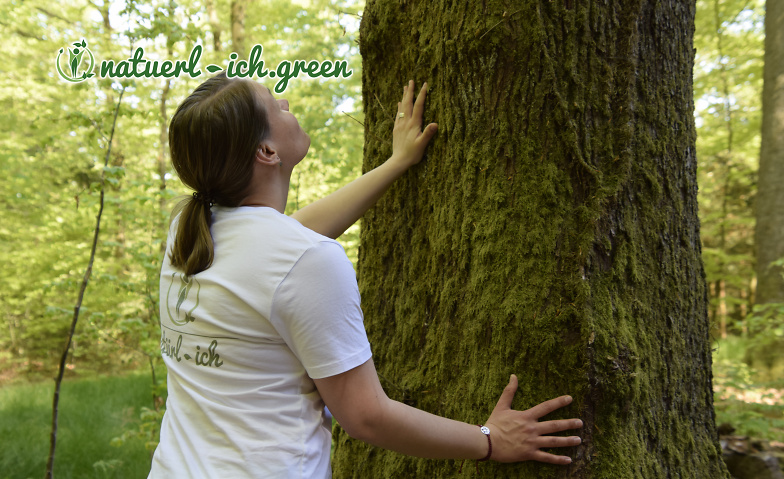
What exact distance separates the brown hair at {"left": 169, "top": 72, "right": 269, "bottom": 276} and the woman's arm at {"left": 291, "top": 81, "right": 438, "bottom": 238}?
19.9 inches

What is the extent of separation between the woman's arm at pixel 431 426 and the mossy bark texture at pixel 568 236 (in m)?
0.05

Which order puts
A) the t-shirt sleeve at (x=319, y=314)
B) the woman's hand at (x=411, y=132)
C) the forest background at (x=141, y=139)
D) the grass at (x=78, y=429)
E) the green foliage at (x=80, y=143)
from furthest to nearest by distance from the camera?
the green foliage at (x=80, y=143) < the forest background at (x=141, y=139) < the grass at (x=78, y=429) < the woman's hand at (x=411, y=132) < the t-shirt sleeve at (x=319, y=314)

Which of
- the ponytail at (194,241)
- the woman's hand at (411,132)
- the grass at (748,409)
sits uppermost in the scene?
the woman's hand at (411,132)

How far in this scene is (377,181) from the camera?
6.22 feet

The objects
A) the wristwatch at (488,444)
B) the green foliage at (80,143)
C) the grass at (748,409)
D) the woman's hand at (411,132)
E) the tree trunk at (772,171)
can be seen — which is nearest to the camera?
the wristwatch at (488,444)

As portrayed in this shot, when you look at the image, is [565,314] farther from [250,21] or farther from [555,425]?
[250,21]

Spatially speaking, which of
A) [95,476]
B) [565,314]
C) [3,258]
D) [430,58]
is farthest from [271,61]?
[565,314]

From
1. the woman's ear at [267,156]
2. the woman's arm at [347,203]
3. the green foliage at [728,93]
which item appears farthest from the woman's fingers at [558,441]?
the green foliage at [728,93]

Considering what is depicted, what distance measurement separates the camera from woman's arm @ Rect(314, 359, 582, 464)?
120 cm

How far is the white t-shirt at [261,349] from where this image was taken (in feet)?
3.82

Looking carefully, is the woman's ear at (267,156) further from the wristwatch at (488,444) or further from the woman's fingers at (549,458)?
the woman's fingers at (549,458)

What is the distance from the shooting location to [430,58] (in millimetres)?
1854

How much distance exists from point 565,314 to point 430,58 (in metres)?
1.04

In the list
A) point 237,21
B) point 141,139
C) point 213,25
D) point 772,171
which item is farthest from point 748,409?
point 141,139
